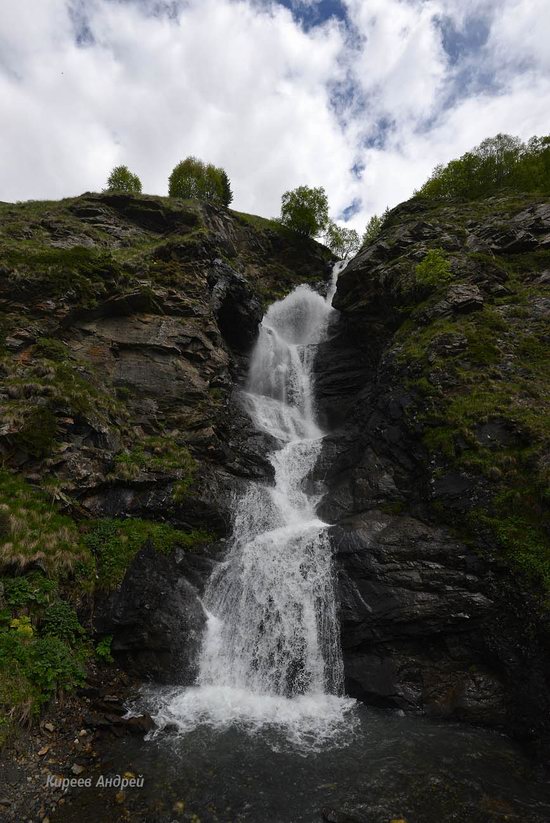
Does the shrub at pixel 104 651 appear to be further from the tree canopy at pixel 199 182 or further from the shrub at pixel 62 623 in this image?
the tree canopy at pixel 199 182

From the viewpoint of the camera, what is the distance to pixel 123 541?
14125 mm

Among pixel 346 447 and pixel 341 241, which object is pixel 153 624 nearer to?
pixel 346 447

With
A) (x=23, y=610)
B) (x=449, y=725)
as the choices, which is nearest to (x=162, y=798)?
(x=23, y=610)

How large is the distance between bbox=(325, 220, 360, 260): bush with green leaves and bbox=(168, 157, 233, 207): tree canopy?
15.0m

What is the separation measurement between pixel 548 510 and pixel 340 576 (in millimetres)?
7201

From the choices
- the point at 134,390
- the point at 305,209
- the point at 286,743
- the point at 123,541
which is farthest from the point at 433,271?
the point at 305,209

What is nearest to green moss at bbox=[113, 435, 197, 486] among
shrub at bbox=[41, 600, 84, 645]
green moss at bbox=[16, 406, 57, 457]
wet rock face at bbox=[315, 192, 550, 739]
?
green moss at bbox=[16, 406, 57, 457]

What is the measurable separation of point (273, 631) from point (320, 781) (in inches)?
210

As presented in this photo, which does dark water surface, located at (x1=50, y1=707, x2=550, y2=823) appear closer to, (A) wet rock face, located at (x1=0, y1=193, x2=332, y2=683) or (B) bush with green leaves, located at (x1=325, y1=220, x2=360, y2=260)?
(A) wet rock face, located at (x1=0, y1=193, x2=332, y2=683)

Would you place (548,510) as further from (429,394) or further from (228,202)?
(228,202)

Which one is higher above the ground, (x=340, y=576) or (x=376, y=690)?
(x=340, y=576)

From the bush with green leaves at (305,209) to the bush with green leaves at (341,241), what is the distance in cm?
419

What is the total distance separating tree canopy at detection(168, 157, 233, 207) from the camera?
49969mm

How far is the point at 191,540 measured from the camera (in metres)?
15.7
